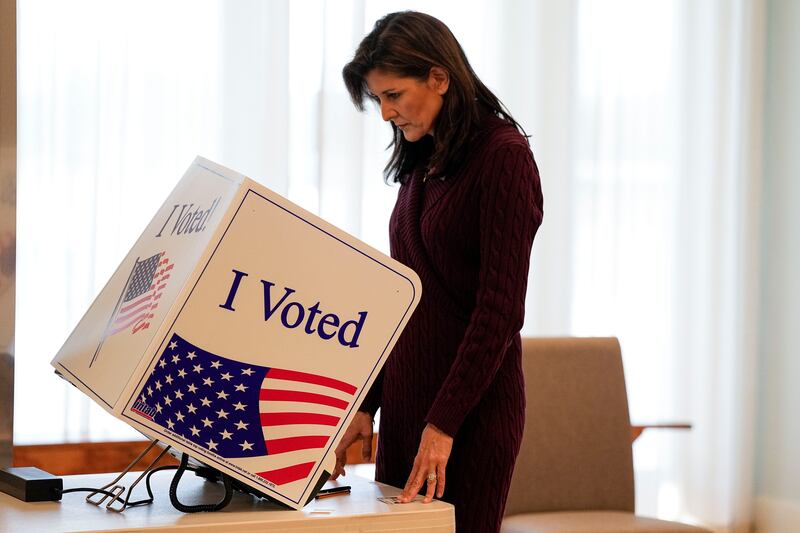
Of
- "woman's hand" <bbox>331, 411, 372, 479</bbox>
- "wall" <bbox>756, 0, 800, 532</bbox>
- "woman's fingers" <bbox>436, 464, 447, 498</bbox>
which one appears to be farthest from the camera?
"wall" <bbox>756, 0, 800, 532</bbox>

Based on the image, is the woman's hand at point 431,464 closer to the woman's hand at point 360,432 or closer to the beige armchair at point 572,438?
the woman's hand at point 360,432

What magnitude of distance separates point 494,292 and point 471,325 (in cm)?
5

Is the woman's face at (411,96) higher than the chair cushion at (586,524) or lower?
→ higher

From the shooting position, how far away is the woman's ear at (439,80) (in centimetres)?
143

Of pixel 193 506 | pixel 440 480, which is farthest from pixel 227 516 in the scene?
pixel 440 480

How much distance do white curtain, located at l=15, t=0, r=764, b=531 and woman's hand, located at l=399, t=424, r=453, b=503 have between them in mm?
1629

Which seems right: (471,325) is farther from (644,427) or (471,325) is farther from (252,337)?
(644,427)

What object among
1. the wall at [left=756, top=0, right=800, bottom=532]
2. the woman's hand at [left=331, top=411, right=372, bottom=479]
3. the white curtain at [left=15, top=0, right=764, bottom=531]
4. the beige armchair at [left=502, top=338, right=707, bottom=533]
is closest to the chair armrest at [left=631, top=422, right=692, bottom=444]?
the white curtain at [left=15, top=0, right=764, bottom=531]

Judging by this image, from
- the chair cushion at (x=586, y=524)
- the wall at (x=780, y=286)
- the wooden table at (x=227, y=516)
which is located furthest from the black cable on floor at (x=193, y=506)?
the wall at (x=780, y=286)

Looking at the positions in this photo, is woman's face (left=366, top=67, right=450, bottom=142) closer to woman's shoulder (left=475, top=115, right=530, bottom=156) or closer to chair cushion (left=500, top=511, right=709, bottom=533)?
woman's shoulder (left=475, top=115, right=530, bottom=156)

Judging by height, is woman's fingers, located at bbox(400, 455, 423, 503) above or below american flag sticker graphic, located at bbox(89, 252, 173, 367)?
below

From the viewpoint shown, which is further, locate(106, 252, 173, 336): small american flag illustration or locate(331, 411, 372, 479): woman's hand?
locate(331, 411, 372, 479): woman's hand

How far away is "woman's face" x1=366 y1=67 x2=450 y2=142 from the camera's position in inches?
56.6

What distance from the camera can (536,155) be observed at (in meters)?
3.26
